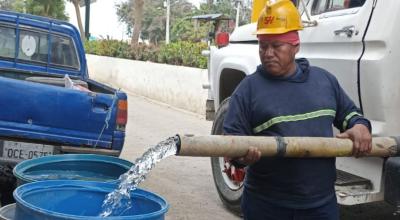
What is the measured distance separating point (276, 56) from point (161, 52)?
13988 millimetres

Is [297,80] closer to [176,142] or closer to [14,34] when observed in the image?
[176,142]

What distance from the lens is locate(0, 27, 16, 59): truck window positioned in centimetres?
660

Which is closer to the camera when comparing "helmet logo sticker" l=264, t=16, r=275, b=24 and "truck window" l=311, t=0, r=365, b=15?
"helmet logo sticker" l=264, t=16, r=275, b=24

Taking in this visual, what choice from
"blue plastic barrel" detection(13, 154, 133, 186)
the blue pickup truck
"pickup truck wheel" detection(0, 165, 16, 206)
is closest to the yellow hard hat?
"blue plastic barrel" detection(13, 154, 133, 186)

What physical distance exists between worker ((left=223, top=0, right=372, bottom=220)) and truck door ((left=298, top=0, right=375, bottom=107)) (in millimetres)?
1000

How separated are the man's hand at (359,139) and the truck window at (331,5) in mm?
1409

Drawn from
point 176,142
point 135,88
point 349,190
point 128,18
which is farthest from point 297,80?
point 128,18

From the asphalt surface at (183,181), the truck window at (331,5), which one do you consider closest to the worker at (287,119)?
the truck window at (331,5)

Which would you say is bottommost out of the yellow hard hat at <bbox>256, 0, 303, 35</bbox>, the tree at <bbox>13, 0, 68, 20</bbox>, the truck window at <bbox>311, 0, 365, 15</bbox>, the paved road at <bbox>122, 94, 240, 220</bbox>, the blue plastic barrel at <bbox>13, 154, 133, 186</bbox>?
the paved road at <bbox>122, 94, 240, 220</bbox>

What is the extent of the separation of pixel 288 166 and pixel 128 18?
71183 millimetres

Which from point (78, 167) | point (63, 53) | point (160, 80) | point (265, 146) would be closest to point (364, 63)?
point (265, 146)

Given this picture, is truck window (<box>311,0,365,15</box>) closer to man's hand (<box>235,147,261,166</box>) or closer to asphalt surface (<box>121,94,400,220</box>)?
man's hand (<box>235,147,261,166</box>)

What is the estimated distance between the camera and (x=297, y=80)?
2.80 m

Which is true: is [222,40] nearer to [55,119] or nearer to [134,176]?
[55,119]
